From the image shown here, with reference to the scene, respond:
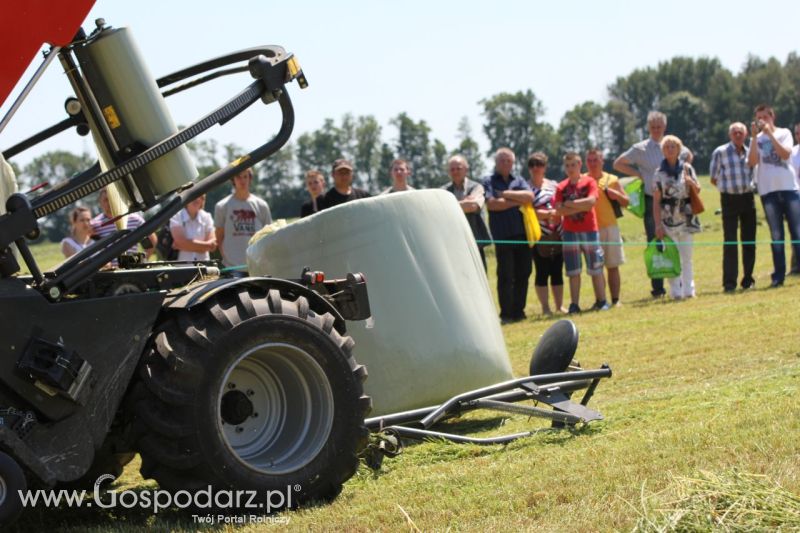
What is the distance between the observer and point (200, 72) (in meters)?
6.43

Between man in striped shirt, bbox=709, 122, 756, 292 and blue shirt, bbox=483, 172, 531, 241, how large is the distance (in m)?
2.90

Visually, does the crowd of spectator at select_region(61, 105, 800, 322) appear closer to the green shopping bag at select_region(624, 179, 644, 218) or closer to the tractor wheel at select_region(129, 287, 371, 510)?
the green shopping bag at select_region(624, 179, 644, 218)

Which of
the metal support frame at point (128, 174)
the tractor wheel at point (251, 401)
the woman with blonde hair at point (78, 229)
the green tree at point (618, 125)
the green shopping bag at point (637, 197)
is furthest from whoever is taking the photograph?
the green tree at point (618, 125)

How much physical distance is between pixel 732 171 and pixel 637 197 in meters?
1.32

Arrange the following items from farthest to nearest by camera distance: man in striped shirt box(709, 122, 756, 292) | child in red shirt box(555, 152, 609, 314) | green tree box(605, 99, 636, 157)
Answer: green tree box(605, 99, 636, 157)
man in striped shirt box(709, 122, 756, 292)
child in red shirt box(555, 152, 609, 314)

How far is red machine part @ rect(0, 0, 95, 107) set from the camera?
5074 mm

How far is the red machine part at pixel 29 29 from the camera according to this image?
16.6 ft

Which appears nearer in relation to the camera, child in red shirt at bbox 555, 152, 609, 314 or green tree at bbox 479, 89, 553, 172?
child in red shirt at bbox 555, 152, 609, 314

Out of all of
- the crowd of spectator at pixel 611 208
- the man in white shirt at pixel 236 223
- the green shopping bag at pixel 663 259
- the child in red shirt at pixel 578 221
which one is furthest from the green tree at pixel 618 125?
the man in white shirt at pixel 236 223

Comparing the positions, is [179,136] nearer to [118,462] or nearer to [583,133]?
[118,462]

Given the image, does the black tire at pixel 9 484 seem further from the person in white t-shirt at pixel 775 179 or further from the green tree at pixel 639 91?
the green tree at pixel 639 91

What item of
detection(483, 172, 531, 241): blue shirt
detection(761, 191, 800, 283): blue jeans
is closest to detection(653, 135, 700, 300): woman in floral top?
detection(761, 191, 800, 283): blue jeans

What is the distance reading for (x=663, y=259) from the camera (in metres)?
15.3

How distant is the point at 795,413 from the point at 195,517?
332 cm
